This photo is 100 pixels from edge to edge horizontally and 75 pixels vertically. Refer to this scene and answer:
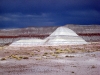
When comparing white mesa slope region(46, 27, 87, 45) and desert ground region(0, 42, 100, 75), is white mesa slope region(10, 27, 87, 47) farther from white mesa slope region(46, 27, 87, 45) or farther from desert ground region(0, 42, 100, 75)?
desert ground region(0, 42, 100, 75)

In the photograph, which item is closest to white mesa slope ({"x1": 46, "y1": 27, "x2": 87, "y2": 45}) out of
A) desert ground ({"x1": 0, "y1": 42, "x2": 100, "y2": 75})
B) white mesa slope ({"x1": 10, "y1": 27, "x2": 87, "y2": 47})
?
white mesa slope ({"x1": 10, "y1": 27, "x2": 87, "y2": 47})

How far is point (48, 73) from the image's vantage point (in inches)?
808

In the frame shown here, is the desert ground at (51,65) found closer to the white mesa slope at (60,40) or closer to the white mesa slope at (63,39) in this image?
the white mesa slope at (63,39)

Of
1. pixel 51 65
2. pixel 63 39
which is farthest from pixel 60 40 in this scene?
pixel 51 65

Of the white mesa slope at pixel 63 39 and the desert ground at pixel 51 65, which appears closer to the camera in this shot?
the desert ground at pixel 51 65

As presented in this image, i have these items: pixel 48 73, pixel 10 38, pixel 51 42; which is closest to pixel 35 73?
pixel 48 73

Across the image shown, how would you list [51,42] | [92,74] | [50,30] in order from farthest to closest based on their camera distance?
[50,30], [51,42], [92,74]

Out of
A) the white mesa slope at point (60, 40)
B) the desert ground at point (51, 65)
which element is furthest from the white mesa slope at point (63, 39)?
the desert ground at point (51, 65)

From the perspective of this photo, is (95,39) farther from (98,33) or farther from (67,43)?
(67,43)

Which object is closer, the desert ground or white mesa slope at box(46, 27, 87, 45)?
the desert ground

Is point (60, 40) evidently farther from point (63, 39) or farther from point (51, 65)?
point (51, 65)

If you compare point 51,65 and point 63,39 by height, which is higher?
point 63,39

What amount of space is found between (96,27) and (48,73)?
122 metres

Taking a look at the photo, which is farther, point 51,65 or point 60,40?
point 60,40
